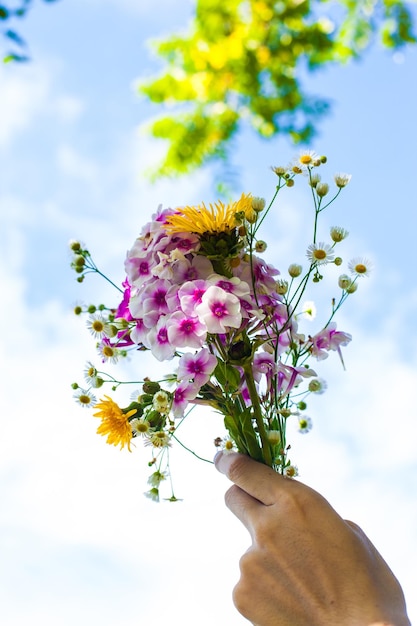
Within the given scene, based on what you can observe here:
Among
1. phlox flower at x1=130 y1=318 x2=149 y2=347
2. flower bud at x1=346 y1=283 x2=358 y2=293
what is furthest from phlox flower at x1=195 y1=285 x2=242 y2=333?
flower bud at x1=346 y1=283 x2=358 y2=293

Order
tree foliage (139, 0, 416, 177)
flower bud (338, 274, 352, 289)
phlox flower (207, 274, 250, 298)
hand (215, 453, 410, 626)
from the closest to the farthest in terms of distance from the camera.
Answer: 1. hand (215, 453, 410, 626)
2. phlox flower (207, 274, 250, 298)
3. flower bud (338, 274, 352, 289)
4. tree foliage (139, 0, 416, 177)

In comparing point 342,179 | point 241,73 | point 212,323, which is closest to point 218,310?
Answer: point 212,323

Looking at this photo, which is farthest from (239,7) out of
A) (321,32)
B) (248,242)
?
(248,242)

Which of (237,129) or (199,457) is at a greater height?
(237,129)

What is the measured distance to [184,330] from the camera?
795mm

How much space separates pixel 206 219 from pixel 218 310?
0.12 metres

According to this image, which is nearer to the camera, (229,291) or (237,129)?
(229,291)

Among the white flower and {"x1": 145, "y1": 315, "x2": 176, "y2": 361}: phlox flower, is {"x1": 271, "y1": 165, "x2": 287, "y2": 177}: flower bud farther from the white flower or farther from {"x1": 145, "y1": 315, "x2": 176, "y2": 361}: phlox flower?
{"x1": 145, "y1": 315, "x2": 176, "y2": 361}: phlox flower

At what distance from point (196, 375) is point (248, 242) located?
171 millimetres

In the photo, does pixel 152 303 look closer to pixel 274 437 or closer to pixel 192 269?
pixel 192 269

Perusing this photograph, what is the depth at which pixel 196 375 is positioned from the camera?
814mm

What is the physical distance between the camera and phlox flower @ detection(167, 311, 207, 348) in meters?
0.79

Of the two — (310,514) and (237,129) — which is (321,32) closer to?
(237,129)

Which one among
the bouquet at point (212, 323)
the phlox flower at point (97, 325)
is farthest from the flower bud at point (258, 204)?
the phlox flower at point (97, 325)
